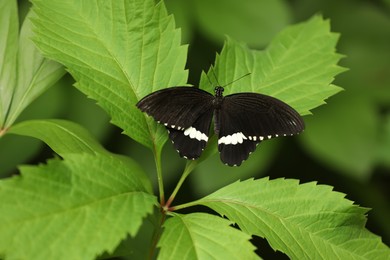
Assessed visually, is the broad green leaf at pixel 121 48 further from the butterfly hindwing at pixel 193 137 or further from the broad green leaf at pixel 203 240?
the broad green leaf at pixel 203 240

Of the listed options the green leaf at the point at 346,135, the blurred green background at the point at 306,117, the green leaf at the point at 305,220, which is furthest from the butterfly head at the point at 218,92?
the green leaf at the point at 346,135

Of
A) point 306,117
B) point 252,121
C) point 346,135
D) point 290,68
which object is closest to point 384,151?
point 346,135

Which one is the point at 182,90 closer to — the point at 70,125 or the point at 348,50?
the point at 70,125

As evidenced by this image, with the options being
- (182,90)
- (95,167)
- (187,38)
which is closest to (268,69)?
(182,90)

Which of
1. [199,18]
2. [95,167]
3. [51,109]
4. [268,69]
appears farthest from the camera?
[199,18]

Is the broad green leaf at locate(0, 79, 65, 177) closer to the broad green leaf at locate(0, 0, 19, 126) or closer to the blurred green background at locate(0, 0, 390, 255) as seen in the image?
the blurred green background at locate(0, 0, 390, 255)

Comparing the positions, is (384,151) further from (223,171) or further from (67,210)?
(67,210)
